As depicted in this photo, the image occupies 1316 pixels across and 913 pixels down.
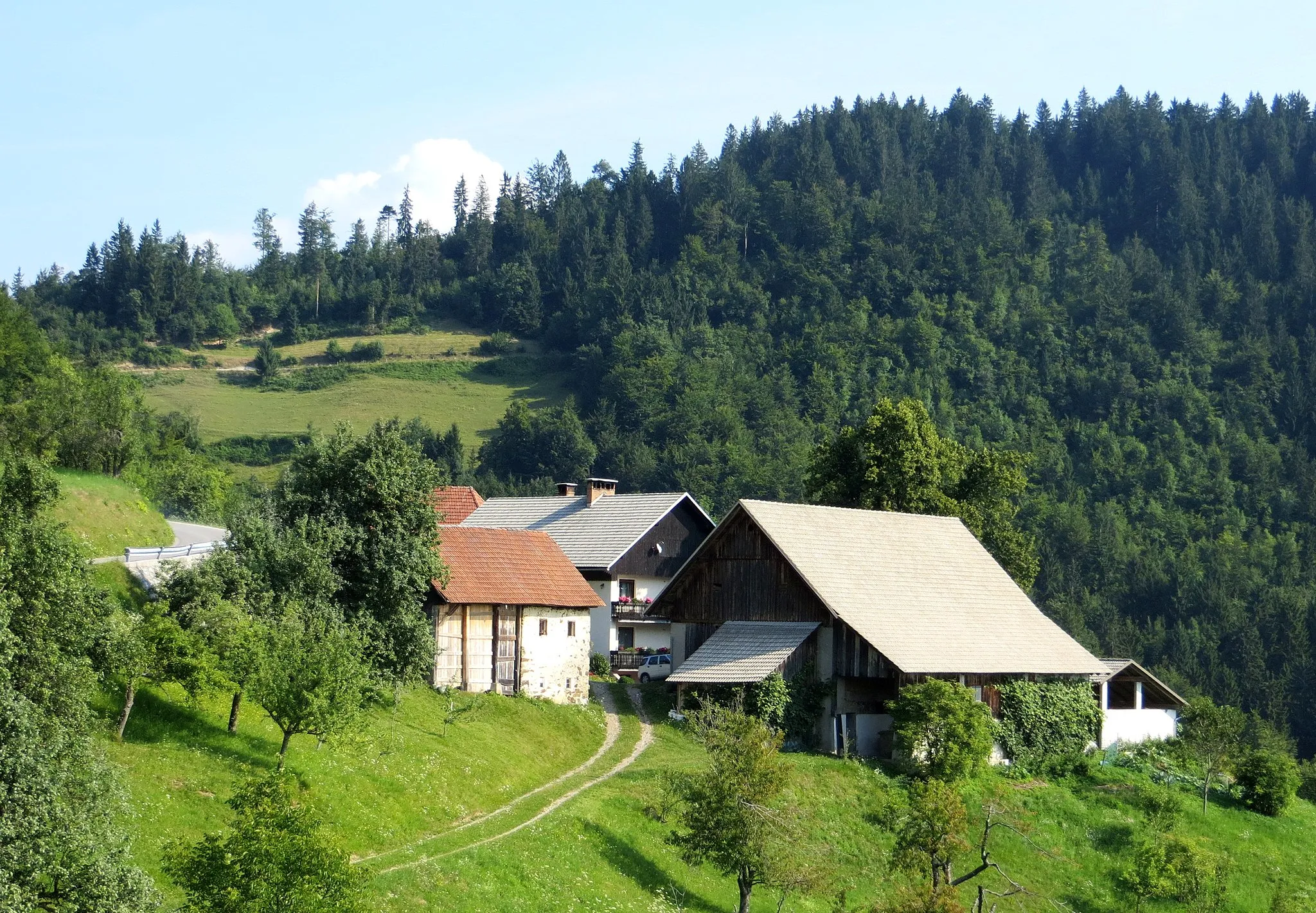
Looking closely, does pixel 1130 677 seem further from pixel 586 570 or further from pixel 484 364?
pixel 484 364

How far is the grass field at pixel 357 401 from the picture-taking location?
515ft

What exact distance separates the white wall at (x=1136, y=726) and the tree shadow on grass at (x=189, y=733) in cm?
3355

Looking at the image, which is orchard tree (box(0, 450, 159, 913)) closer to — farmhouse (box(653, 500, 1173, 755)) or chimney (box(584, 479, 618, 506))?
farmhouse (box(653, 500, 1173, 755))

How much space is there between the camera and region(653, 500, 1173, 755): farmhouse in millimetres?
49469

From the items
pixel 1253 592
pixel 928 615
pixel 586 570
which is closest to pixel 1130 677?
pixel 928 615

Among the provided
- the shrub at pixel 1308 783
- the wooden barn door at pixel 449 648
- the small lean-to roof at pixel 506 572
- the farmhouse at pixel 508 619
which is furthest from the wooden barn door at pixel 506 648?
the shrub at pixel 1308 783

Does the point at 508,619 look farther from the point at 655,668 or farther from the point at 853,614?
the point at 655,668

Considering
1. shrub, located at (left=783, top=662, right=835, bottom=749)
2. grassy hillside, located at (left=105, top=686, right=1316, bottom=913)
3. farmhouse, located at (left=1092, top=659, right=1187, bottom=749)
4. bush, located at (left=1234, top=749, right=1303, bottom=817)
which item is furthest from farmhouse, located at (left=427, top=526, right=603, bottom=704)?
bush, located at (left=1234, top=749, right=1303, bottom=817)

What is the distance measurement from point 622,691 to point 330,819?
27313mm

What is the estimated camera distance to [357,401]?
549ft

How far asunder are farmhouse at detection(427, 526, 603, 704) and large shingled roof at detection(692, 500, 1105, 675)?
621 cm

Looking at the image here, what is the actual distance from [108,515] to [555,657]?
1635 cm

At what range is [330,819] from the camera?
30172mm

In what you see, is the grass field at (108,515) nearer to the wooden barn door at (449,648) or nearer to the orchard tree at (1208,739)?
the wooden barn door at (449,648)
